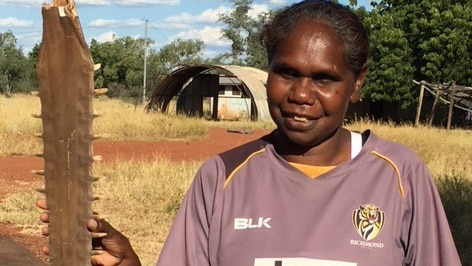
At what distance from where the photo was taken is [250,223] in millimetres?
1693

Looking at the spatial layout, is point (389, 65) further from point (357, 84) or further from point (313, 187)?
point (313, 187)

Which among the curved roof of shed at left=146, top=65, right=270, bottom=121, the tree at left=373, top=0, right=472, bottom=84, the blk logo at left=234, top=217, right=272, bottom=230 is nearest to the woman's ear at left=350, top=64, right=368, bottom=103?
the blk logo at left=234, top=217, right=272, bottom=230

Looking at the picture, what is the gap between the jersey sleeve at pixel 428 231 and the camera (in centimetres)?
166

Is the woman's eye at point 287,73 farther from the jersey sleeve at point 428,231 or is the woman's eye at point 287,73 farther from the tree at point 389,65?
the tree at point 389,65

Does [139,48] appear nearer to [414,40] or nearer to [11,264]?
[414,40]

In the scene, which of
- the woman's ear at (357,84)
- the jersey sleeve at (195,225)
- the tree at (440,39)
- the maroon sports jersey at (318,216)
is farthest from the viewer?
the tree at (440,39)

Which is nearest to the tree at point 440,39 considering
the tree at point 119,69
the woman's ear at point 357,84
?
the tree at point 119,69

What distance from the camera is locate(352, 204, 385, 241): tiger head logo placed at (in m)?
1.65

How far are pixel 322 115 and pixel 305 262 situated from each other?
1.24 feet

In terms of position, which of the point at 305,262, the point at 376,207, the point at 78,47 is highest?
the point at 78,47

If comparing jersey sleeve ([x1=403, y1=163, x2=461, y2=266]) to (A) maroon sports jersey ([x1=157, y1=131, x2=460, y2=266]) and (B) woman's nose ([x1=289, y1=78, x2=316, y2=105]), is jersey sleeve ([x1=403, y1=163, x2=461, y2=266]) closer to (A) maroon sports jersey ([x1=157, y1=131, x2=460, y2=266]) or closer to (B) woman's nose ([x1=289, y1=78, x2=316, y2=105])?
(A) maroon sports jersey ([x1=157, y1=131, x2=460, y2=266])

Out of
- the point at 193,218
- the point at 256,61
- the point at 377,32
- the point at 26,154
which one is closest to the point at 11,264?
the point at 193,218

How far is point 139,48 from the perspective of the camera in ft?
209

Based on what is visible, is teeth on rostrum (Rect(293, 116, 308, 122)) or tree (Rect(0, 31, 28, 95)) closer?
teeth on rostrum (Rect(293, 116, 308, 122))
